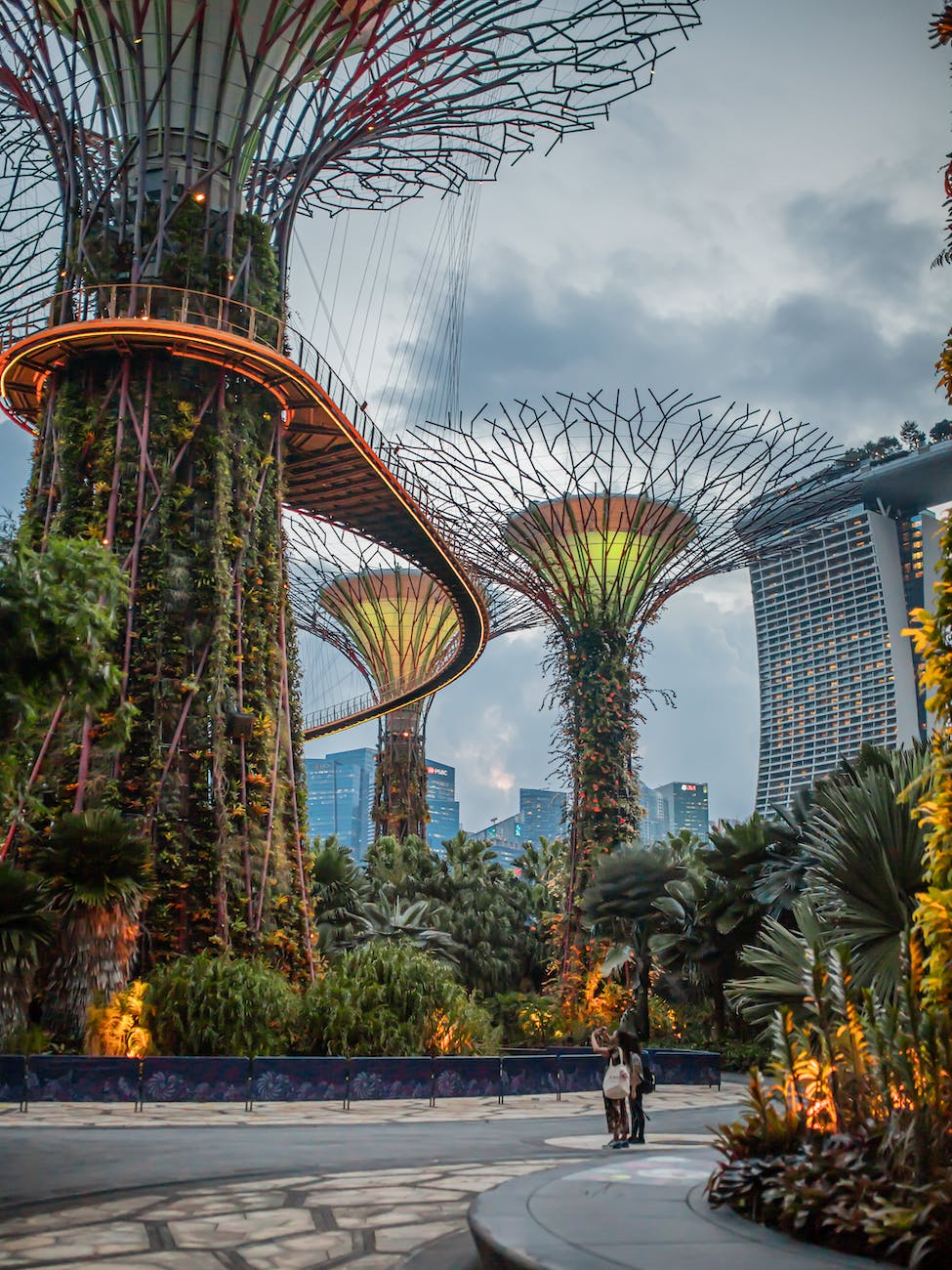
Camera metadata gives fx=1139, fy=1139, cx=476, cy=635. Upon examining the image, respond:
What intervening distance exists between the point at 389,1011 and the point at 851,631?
86453 mm

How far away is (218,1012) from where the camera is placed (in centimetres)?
1559

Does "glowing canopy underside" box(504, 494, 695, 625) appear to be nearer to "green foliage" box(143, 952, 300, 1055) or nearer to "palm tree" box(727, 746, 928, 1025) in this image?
"green foliage" box(143, 952, 300, 1055)

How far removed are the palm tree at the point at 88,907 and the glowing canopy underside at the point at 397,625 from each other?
2475cm

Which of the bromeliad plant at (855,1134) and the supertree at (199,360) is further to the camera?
the supertree at (199,360)

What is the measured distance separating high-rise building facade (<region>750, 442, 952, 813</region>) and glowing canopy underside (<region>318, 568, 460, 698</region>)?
49.3 metres

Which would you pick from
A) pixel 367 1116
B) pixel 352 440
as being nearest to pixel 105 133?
pixel 352 440

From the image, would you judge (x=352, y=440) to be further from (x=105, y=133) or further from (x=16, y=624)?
(x=16, y=624)

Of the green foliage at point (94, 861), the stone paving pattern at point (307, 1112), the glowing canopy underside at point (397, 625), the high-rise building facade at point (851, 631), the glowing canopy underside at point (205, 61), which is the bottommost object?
the stone paving pattern at point (307, 1112)

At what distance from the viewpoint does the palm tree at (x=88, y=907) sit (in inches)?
617

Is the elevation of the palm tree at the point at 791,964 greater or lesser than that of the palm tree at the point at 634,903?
lesser

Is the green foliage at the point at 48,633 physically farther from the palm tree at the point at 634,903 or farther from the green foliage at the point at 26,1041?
the palm tree at the point at 634,903

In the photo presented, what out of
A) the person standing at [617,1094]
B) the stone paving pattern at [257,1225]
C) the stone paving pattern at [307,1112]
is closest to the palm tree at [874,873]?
the person standing at [617,1094]

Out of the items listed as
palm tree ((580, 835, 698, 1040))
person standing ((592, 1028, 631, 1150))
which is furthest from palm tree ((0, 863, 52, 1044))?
palm tree ((580, 835, 698, 1040))

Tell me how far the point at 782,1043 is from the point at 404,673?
3508 centimetres
